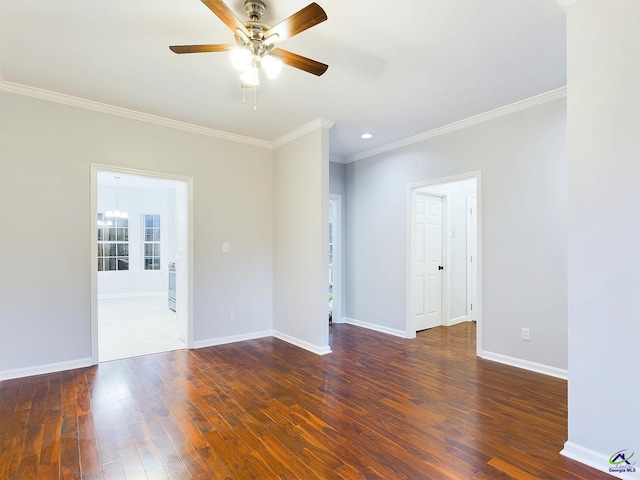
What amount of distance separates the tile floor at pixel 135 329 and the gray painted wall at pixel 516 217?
10.8 ft

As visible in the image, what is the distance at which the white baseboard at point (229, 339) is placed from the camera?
435 centimetres

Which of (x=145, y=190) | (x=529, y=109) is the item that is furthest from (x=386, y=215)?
(x=145, y=190)

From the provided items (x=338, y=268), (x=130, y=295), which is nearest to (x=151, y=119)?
(x=338, y=268)

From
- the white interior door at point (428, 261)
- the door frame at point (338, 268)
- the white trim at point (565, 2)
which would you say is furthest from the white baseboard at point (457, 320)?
the white trim at point (565, 2)

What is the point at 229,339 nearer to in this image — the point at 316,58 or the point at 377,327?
the point at 377,327

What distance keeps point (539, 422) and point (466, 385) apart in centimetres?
73

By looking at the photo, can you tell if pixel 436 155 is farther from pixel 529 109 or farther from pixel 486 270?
pixel 486 270

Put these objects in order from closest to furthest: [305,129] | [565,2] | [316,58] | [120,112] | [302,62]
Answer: [565,2]
[302,62]
[316,58]
[120,112]
[305,129]

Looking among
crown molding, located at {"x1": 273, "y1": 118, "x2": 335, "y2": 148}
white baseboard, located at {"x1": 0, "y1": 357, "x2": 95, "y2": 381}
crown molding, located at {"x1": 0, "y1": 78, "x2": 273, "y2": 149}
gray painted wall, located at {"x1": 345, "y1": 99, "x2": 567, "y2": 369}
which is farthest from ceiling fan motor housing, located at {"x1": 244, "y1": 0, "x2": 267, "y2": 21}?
white baseboard, located at {"x1": 0, "y1": 357, "x2": 95, "y2": 381}

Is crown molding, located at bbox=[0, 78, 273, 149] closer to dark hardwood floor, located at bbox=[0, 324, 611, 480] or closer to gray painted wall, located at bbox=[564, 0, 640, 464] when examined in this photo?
dark hardwood floor, located at bbox=[0, 324, 611, 480]

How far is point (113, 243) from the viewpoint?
8.78 m

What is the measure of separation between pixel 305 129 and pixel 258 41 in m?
2.21

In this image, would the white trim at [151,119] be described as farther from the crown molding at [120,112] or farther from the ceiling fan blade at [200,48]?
the ceiling fan blade at [200,48]

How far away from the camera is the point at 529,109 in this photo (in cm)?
356
